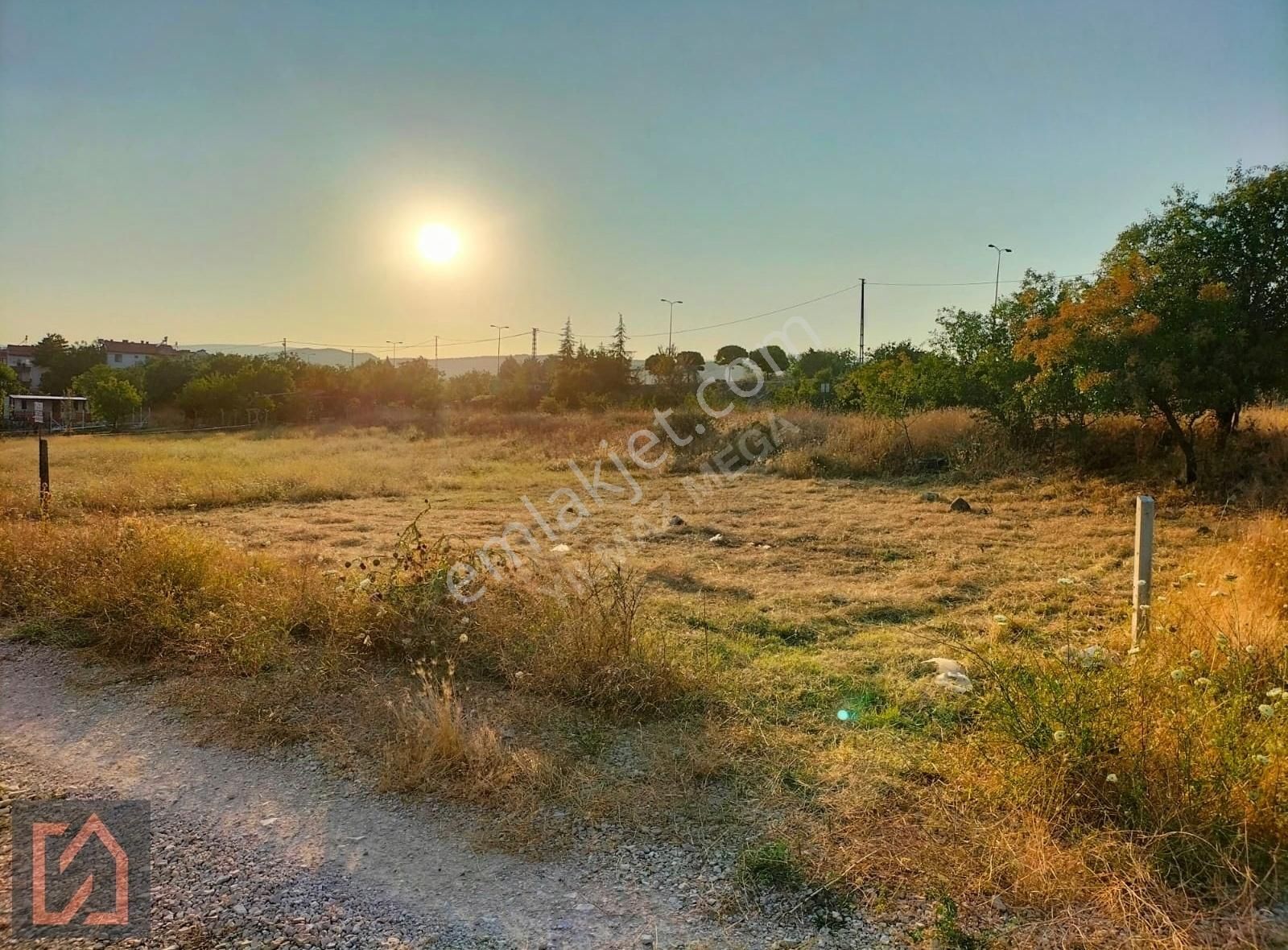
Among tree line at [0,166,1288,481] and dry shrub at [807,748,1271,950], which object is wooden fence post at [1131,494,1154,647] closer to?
dry shrub at [807,748,1271,950]

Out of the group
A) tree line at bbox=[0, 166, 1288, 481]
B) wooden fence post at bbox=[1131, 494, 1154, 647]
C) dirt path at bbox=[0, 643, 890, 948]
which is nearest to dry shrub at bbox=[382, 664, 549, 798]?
dirt path at bbox=[0, 643, 890, 948]

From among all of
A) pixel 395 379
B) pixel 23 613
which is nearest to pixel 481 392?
pixel 395 379

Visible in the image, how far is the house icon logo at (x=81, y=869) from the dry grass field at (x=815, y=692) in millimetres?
687

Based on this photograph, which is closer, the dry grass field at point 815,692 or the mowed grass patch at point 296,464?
the dry grass field at point 815,692

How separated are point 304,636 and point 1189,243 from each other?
11.3 metres

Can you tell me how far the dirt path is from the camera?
2.13m

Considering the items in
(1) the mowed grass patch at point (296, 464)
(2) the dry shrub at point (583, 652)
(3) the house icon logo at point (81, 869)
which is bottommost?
(3) the house icon logo at point (81, 869)

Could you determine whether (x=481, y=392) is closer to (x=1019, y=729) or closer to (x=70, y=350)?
(x=70, y=350)

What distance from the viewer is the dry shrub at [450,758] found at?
2.89 m

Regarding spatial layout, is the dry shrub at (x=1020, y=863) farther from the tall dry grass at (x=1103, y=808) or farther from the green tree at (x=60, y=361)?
the green tree at (x=60, y=361)

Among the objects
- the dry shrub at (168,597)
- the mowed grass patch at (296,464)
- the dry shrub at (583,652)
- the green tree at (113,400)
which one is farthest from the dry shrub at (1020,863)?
the green tree at (113,400)

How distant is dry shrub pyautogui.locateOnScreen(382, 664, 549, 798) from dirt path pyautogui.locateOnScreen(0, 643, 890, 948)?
12cm

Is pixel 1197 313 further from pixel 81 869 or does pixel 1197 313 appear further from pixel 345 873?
pixel 81 869

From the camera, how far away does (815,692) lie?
12.6 feet
